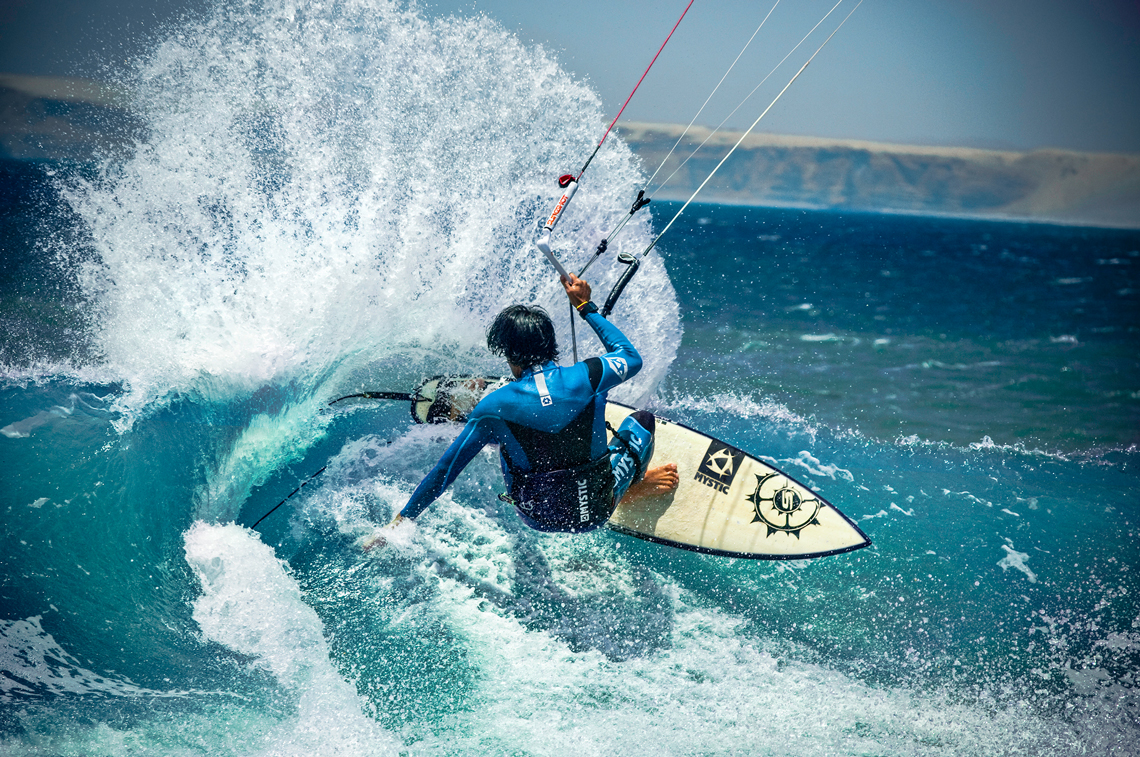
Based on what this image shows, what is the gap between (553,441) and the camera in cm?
294

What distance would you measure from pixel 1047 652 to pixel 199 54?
7.51 metres

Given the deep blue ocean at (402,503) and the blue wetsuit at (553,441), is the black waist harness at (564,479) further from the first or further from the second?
the deep blue ocean at (402,503)

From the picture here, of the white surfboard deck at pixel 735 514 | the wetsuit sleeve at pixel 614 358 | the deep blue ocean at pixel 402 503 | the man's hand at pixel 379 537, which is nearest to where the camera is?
the deep blue ocean at pixel 402 503

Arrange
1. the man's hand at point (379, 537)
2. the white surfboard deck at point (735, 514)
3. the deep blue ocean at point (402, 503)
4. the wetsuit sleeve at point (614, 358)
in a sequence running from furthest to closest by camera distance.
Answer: the white surfboard deck at point (735, 514) < the man's hand at point (379, 537) < the wetsuit sleeve at point (614, 358) < the deep blue ocean at point (402, 503)

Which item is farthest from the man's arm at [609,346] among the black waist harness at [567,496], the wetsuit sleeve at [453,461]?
the wetsuit sleeve at [453,461]

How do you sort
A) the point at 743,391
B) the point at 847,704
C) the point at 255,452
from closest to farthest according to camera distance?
the point at 847,704 < the point at 255,452 < the point at 743,391

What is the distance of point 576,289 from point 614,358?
44 centimetres

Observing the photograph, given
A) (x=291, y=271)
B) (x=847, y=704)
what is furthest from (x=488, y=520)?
(x=291, y=271)

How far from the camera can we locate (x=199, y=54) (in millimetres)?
5477

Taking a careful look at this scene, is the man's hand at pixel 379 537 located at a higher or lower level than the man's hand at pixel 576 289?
lower

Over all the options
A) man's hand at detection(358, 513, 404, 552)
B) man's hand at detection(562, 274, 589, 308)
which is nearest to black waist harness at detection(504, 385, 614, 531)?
man's hand at detection(562, 274, 589, 308)

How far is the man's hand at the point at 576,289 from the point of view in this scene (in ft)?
10.5

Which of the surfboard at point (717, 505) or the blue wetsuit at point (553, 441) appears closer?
the blue wetsuit at point (553, 441)

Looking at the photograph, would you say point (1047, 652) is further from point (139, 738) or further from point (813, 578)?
point (139, 738)
